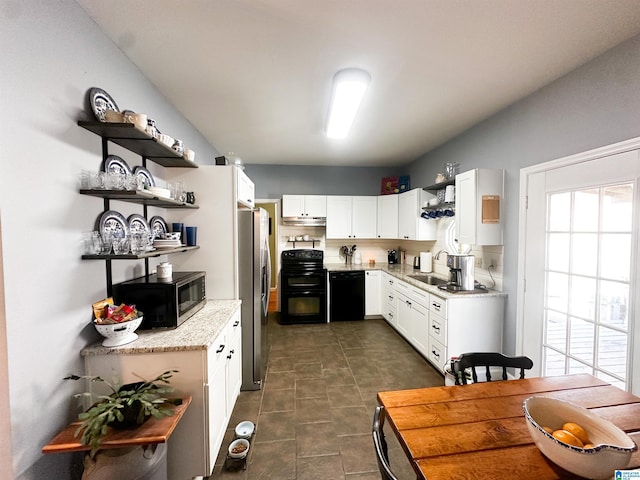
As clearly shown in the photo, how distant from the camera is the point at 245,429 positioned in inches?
77.0

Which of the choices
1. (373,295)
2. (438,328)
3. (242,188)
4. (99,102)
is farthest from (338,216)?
(99,102)

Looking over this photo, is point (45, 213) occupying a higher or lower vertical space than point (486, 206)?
lower

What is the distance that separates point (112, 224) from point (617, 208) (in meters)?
3.25

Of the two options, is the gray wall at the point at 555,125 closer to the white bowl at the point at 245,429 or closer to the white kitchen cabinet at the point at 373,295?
the white kitchen cabinet at the point at 373,295

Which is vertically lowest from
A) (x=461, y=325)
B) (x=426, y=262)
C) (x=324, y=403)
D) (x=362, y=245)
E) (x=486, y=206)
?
(x=324, y=403)

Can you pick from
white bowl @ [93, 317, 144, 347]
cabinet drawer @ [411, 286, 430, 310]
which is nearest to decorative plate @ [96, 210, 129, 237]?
white bowl @ [93, 317, 144, 347]

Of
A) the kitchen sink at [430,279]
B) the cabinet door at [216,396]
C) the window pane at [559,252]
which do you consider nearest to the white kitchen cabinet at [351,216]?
the kitchen sink at [430,279]

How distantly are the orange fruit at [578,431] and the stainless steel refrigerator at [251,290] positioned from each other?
7.23ft

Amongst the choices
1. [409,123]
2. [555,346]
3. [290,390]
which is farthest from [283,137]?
[555,346]

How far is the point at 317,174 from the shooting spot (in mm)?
4941

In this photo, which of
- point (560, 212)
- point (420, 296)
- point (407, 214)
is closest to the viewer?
point (560, 212)

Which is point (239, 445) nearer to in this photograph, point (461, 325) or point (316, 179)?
point (461, 325)

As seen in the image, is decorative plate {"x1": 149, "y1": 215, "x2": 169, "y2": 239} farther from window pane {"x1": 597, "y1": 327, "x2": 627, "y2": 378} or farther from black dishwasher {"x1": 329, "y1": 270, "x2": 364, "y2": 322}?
window pane {"x1": 597, "y1": 327, "x2": 627, "y2": 378}

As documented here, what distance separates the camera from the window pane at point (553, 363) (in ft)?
6.96
